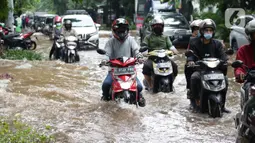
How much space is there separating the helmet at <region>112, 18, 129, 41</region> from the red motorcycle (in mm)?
554

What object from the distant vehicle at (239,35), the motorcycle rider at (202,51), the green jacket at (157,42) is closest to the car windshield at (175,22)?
the distant vehicle at (239,35)

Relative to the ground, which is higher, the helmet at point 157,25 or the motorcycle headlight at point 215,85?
the helmet at point 157,25

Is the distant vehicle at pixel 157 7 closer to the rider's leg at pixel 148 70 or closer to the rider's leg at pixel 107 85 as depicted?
the rider's leg at pixel 148 70

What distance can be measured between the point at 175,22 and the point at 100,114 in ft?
48.4

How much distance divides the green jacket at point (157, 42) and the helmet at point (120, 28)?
1944 millimetres

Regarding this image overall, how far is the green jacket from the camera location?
32.8ft

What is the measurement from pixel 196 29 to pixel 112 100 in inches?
115

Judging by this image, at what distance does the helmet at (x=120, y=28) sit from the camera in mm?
7891

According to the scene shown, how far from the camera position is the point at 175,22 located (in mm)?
22016

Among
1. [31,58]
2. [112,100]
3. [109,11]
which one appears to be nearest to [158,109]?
[112,100]

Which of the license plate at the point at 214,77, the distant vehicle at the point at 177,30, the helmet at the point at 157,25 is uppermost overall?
Answer: the helmet at the point at 157,25

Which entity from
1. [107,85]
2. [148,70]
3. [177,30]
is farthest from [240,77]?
[177,30]

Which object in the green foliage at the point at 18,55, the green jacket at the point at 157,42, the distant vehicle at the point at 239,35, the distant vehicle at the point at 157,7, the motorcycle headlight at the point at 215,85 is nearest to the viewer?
the motorcycle headlight at the point at 215,85

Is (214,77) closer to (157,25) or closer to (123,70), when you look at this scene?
(123,70)
